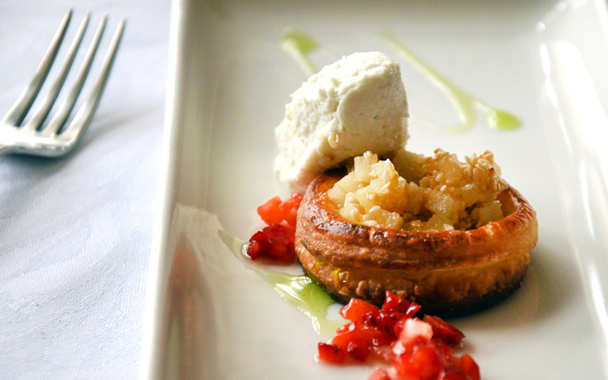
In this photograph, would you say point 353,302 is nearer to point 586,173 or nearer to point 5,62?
point 586,173

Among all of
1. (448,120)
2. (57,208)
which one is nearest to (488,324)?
(448,120)

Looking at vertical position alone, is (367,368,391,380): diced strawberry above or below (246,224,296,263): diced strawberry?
below

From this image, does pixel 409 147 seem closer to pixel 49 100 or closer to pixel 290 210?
pixel 290 210

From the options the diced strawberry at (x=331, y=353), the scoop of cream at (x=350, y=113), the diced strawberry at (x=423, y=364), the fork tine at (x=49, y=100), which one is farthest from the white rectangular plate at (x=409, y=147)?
the fork tine at (x=49, y=100)

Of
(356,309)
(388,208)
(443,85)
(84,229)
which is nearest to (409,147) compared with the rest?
(443,85)

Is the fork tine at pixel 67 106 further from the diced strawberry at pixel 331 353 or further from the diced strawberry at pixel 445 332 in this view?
the diced strawberry at pixel 445 332

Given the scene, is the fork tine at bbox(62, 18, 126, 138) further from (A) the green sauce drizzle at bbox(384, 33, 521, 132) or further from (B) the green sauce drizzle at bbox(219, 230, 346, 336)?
(A) the green sauce drizzle at bbox(384, 33, 521, 132)

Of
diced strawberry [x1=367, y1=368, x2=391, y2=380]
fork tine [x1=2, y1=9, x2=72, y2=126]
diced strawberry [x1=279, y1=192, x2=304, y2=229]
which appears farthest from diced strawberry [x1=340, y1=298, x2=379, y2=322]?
fork tine [x1=2, y1=9, x2=72, y2=126]
